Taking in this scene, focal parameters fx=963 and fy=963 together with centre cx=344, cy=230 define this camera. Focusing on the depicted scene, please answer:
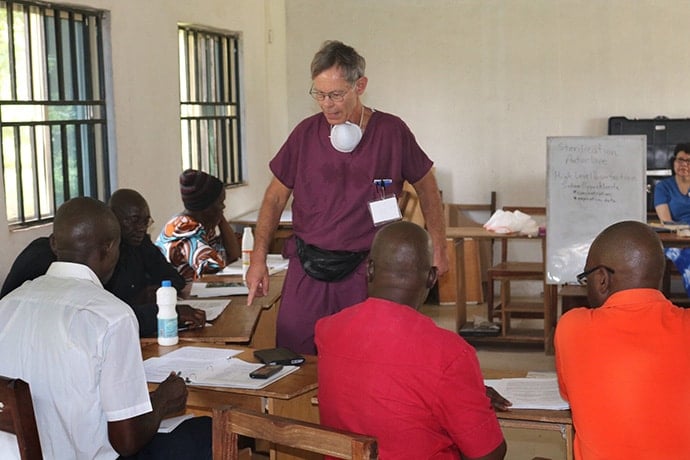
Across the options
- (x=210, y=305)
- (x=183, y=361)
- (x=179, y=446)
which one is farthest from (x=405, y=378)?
(x=210, y=305)

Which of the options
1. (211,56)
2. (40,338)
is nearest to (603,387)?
(40,338)

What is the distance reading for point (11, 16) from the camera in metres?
4.99

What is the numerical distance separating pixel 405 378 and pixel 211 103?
19.3ft

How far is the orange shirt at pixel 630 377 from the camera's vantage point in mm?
2244

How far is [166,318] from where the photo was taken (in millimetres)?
3396

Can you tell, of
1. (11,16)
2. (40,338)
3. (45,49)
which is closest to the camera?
(40,338)

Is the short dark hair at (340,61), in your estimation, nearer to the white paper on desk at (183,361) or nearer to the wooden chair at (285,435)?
the white paper on desk at (183,361)

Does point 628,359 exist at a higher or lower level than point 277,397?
higher

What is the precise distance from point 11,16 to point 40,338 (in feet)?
10.1

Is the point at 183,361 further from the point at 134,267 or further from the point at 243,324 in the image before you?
the point at 134,267

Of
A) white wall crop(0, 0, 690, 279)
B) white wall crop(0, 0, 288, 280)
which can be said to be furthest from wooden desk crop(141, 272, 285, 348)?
white wall crop(0, 0, 690, 279)

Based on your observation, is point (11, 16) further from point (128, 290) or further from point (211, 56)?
point (211, 56)

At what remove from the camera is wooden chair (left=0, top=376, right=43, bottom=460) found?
2.17m

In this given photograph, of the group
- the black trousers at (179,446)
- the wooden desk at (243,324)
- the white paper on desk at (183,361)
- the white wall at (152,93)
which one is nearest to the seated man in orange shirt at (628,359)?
the black trousers at (179,446)
